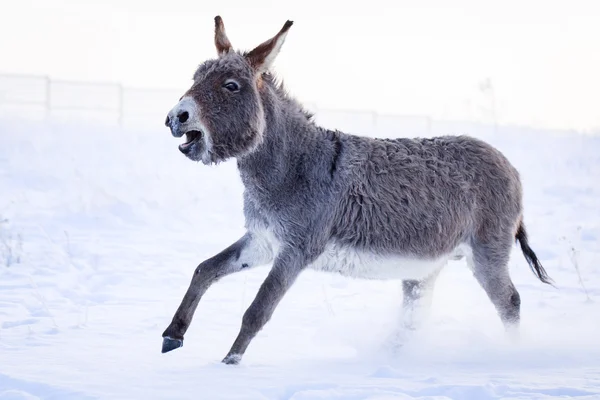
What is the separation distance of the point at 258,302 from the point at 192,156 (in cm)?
97

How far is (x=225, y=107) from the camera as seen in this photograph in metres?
4.81

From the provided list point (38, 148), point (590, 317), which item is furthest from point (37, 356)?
point (38, 148)

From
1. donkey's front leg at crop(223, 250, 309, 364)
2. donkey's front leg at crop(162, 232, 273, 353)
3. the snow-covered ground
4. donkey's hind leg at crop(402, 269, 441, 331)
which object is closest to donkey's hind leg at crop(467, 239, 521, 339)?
the snow-covered ground

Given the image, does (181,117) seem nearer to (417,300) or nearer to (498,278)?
(417,300)

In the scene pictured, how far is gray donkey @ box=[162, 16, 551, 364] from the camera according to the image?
4848 millimetres

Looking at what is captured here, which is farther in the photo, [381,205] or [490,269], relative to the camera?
[490,269]

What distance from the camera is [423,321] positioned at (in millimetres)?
5910

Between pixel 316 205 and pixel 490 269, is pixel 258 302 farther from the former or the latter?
pixel 490 269

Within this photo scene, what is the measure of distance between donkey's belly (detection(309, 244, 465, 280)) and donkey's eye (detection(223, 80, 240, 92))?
1.18 metres

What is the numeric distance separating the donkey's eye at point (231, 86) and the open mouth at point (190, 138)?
33 centimetres

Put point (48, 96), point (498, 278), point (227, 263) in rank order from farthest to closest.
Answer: point (48, 96) < point (498, 278) < point (227, 263)

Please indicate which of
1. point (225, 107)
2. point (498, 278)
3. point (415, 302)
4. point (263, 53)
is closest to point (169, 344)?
point (225, 107)

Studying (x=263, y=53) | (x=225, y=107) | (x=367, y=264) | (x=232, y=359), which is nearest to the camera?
(x=232, y=359)

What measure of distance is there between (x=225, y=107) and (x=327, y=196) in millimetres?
895
